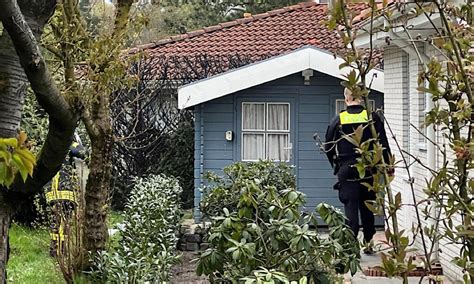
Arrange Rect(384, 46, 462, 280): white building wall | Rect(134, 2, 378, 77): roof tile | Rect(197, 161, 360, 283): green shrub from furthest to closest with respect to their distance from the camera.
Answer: Rect(134, 2, 378, 77): roof tile → Rect(384, 46, 462, 280): white building wall → Rect(197, 161, 360, 283): green shrub

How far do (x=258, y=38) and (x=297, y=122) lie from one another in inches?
233

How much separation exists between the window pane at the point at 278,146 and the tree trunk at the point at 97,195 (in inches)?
242

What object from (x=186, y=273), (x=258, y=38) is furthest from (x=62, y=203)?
(x=258, y=38)

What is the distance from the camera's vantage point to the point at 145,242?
27.1 feet

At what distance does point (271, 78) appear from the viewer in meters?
14.0

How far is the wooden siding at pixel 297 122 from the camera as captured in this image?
1425cm

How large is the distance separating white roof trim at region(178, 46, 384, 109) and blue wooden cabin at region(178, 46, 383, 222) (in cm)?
2

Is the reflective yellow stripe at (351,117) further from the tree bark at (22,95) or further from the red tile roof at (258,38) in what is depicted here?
the red tile roof at (258,38)

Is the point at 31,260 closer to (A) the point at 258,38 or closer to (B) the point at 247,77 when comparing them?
(B) the point at 247,77

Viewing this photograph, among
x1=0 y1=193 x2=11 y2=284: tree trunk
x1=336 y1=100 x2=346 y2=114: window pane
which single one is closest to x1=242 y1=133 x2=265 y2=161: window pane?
x1=336 y1=100 x2=346 y2=114: window pane

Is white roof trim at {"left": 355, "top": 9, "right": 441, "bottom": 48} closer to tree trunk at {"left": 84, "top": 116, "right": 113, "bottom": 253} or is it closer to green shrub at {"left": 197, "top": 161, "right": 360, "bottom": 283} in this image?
green shrub at {"left": 197, "top": 161, "right": 360, "bottom": 283}

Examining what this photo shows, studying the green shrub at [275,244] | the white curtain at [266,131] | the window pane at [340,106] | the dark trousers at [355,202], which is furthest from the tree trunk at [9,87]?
the window pane at [340,106]

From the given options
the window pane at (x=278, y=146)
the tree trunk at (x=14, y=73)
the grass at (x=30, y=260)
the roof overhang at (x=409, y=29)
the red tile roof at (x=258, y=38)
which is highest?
the red tile roof at (x=258, y=38)

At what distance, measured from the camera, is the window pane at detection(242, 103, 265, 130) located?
47.5ft
